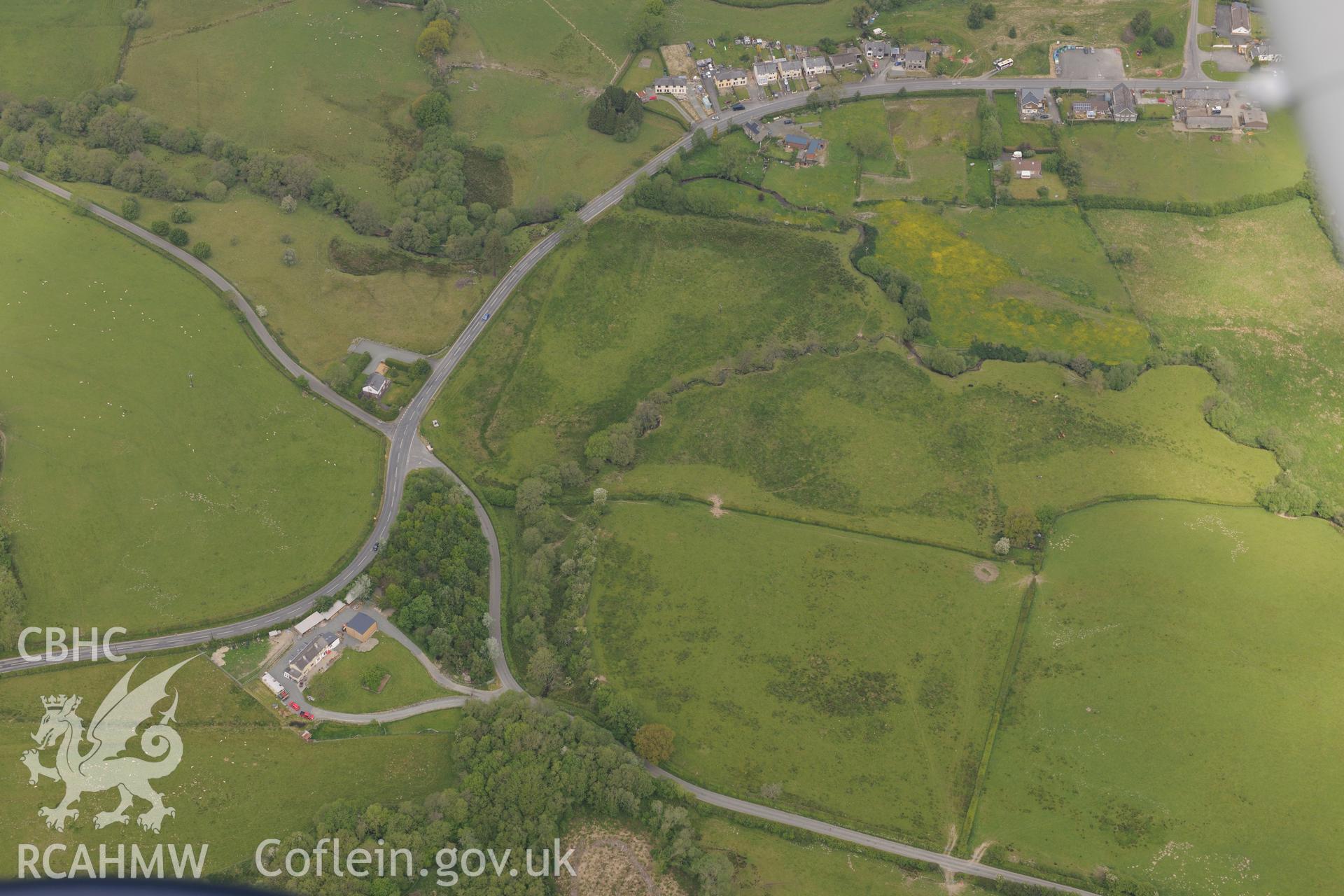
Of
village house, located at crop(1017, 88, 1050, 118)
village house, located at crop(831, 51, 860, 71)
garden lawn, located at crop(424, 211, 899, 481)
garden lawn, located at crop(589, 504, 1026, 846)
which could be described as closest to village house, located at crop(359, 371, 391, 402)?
garden lawn, located at crop(424, 211, 899, 481)

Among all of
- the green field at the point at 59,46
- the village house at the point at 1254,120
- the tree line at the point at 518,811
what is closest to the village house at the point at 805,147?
the village house at the point at 1254,120

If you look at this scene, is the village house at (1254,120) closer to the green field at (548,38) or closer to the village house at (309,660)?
the green field at (548,38)

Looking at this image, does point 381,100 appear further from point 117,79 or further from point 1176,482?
point 1176,482

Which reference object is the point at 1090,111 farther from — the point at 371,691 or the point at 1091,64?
the point at 371,691

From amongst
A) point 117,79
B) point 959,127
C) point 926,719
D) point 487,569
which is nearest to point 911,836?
point 926,719

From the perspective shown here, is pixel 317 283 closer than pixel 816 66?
Yes

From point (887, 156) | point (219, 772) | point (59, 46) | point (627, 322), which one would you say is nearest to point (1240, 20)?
point (887, 156)

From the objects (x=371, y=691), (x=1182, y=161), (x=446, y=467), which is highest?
(x=1182, y=161)

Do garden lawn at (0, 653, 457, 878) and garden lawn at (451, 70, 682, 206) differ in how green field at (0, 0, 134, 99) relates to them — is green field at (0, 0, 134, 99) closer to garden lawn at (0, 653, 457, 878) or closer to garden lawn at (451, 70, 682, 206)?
garden lawn at (451, 70, 682, 206)
